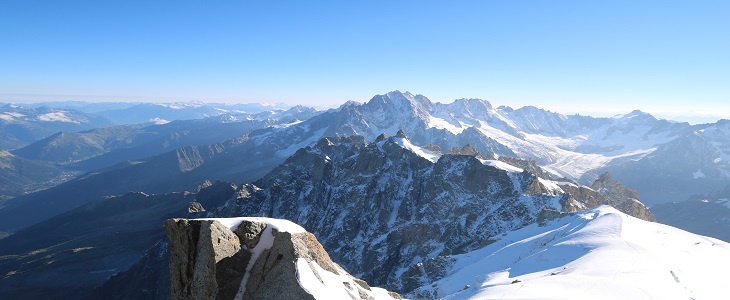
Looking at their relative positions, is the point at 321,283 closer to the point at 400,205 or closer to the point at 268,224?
the point at 268,224

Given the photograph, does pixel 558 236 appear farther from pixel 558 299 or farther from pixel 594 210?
pixel 558 299

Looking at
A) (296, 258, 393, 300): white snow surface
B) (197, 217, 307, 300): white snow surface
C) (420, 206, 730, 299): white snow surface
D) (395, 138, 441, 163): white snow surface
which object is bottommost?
(420, 206, 730, 299): white snow surface

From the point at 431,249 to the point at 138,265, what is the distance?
379 ft

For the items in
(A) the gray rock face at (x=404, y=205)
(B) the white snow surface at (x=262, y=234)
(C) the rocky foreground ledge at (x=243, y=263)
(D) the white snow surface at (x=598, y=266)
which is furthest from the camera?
(A) the gray rock face at (x=404, y=205)

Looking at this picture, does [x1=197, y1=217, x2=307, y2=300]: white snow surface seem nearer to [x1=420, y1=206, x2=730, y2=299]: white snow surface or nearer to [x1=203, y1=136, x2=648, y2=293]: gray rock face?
[x1=420, y1=206, x2=730, y2=299]: white snow surface

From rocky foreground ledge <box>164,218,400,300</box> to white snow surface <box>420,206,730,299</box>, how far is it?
76.2ft

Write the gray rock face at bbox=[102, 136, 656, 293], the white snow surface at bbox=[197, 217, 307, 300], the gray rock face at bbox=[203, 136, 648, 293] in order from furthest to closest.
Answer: the gray rock face at bbox=[203, 136, 648, 293], the gray rock face at bbox=[102, 136, 656, 293], the white snow surface at bbox=[197, 217, 307, 300]

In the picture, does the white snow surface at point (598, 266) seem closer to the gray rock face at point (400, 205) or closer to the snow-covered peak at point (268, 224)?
the gray rock face at point (400, 205)

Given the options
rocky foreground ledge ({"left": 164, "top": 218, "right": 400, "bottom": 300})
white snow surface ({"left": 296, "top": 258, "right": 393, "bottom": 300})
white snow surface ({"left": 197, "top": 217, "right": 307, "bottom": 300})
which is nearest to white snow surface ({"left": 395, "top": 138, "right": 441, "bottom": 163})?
white snow surface ({"left": 296, "top": 258, "right": 393, "bottom": 300})

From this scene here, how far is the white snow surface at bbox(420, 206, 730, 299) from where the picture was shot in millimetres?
36250

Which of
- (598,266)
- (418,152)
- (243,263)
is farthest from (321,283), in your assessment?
(418,152)

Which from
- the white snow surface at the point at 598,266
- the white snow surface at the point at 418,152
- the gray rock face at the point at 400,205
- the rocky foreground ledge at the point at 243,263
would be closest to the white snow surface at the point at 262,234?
the rocky foreground ledge at the point at 243,263

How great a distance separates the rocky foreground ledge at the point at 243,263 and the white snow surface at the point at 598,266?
915 inches

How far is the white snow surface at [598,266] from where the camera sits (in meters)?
36.2
